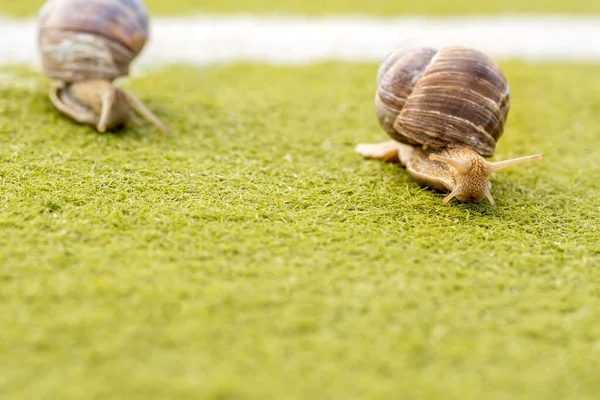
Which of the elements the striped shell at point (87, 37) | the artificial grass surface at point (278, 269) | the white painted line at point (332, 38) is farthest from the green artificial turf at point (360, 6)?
the artificial grass surface at point (278, 269)

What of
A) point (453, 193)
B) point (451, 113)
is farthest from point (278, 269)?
point (451, 113)

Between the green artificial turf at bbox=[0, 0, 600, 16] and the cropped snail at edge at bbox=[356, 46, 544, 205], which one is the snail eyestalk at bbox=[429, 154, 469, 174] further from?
the green artificial turf at bbox=[0, 0, 600, 16]

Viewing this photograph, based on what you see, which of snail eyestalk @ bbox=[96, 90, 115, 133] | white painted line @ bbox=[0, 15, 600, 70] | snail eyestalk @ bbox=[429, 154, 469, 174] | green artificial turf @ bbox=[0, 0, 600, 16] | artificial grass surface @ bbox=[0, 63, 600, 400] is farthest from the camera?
green artificial turf @ bbox=[0, 0, 600, 16]

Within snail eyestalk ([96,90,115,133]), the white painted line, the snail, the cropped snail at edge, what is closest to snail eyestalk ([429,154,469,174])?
the cropped snail at edge

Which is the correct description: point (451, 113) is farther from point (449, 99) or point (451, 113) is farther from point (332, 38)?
point (332, 38)

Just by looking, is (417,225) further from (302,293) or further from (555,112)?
(555,112)

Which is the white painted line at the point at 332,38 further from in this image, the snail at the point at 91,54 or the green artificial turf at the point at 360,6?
the snail at the point at 91,54
